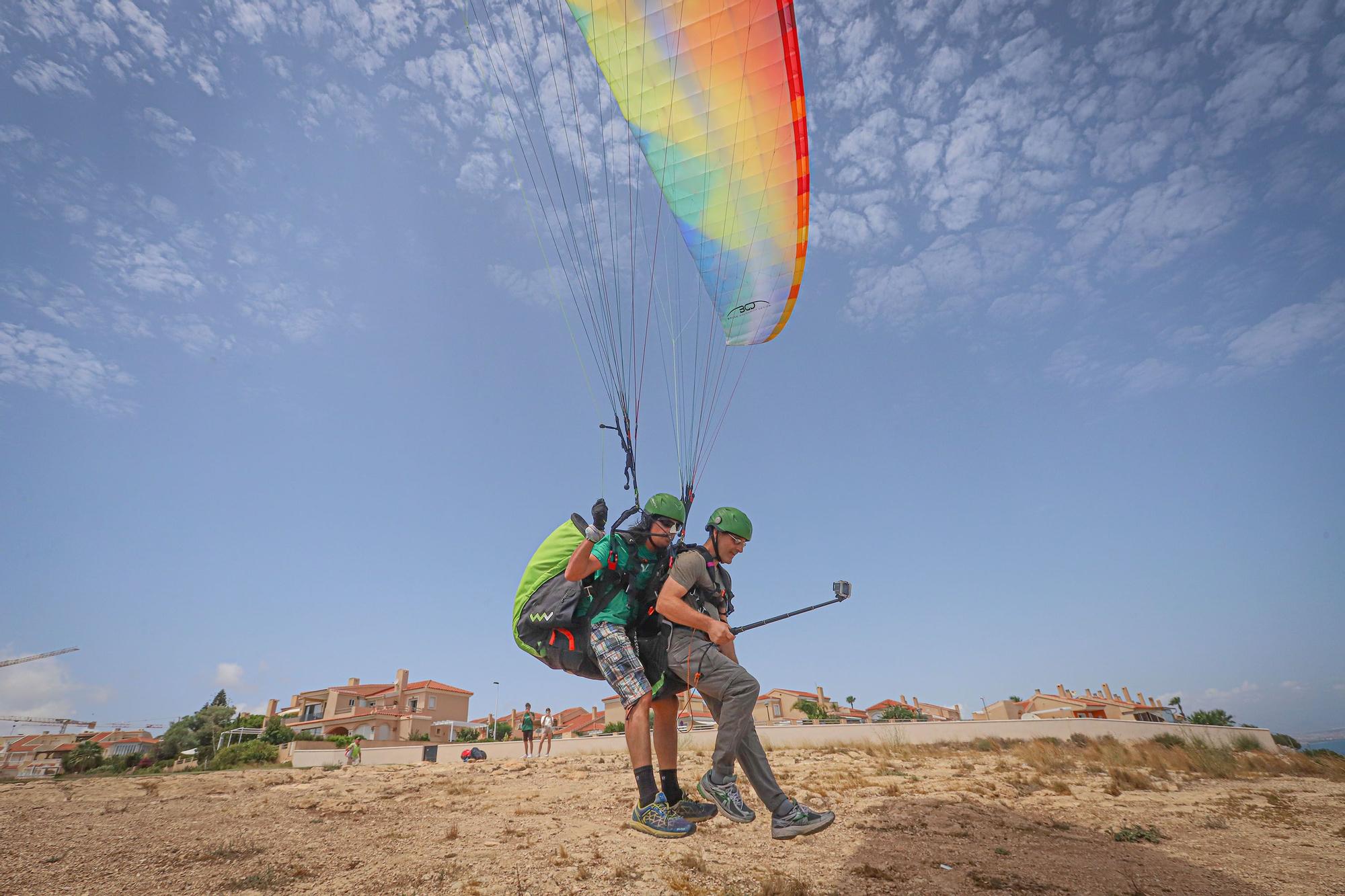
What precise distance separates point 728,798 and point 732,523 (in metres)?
1.88

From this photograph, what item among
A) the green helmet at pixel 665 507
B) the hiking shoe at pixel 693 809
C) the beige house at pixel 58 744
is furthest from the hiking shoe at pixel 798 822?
the beige house at pixel 58 744

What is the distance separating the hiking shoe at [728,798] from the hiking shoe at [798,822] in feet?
0.57

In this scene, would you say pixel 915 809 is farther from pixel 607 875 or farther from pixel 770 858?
pixel 607 875

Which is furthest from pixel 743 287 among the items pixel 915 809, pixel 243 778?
pixel 243 778

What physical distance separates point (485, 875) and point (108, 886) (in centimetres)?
333

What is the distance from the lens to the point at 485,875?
663cm

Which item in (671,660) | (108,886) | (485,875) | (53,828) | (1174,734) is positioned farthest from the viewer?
(1174,734)

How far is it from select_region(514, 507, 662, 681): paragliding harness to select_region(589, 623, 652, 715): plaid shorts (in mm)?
137

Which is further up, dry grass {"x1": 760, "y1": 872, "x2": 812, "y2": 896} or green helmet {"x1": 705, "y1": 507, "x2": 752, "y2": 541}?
green helmet {"x1": 705, "y1": 507, "x2": 752, "y2": 541}

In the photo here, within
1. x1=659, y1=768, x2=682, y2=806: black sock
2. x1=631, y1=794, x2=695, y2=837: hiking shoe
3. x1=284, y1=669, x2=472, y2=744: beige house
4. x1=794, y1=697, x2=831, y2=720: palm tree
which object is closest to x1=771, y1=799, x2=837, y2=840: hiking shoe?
x1=631, y1=794, x2=695, y2=837: hiking shoe

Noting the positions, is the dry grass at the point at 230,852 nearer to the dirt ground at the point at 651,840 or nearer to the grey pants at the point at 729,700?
the dirt ground at the point at 651,840

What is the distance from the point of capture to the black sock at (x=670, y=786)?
4.75 m

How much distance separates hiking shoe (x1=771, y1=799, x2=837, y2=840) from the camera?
4.24 metres

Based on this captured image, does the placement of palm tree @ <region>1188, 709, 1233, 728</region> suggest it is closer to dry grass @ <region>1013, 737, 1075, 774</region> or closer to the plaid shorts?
dry grass @ <region>1013, 737, 1075, 774</region>
